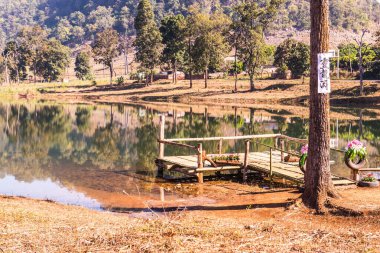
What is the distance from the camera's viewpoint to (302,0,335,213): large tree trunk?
12.2m

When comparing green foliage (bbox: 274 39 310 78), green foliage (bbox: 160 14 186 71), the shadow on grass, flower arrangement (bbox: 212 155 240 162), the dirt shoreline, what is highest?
green foliage (bbox: 160 14 186 71)

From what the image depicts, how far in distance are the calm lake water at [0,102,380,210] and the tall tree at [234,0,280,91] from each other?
1381 centimetres

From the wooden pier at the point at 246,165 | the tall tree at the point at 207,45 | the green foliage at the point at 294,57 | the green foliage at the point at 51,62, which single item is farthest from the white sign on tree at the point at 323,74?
the green foliage at the point at 51,62

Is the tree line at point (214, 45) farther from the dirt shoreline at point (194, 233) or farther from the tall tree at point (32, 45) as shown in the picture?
the dirt shoreline at point (194, 233)

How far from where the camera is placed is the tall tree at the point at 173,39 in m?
80.7

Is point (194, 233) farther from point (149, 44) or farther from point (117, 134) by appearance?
point (149, 44)

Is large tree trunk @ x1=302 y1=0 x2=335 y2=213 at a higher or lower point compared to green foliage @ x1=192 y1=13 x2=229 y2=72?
lower

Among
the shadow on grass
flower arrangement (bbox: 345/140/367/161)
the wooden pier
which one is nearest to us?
the shadow on grass

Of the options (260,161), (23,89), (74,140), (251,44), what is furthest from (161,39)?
(260,161)

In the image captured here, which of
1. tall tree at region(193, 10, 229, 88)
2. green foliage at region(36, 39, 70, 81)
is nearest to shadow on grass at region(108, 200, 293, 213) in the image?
tall tree at region(193, 10, 229, 88)

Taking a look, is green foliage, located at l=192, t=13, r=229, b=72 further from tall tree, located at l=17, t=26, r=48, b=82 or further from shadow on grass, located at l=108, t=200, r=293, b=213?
shadow on grass, located at l=108, t=200, r=293, b=213

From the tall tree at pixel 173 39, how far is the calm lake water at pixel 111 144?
25.5 m

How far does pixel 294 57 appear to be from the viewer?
235 ft

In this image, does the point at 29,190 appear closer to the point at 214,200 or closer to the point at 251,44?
the point at 214,200
